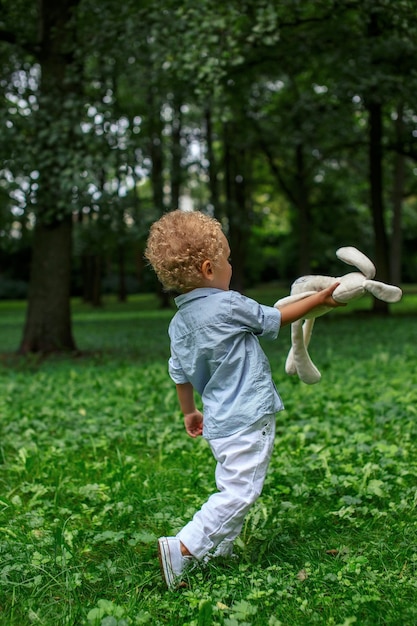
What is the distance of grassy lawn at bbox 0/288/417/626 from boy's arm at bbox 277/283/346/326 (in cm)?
101

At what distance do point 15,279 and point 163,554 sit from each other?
131 feet

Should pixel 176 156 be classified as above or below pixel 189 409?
above

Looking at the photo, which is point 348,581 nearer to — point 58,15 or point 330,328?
point 58,15

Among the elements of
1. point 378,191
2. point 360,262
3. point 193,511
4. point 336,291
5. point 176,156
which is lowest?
point 193,511

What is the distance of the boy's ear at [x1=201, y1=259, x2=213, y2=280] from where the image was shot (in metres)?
3.03

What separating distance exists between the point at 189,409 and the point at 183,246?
79cm

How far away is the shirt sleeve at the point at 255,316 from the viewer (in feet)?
9.81

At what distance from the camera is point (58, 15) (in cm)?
1145

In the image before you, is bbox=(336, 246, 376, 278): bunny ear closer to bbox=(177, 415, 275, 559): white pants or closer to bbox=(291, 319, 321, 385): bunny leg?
bbox=(291, 319, 321, 385): bunny leg

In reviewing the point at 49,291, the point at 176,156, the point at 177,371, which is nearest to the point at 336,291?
the point at 177,371

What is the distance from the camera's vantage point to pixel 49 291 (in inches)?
464

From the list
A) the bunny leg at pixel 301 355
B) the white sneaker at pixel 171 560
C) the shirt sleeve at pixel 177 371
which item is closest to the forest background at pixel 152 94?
the bunny leg at pixel 301 355

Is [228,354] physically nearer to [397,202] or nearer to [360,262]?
[360,262]

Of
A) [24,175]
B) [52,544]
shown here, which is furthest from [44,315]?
[52,544]
